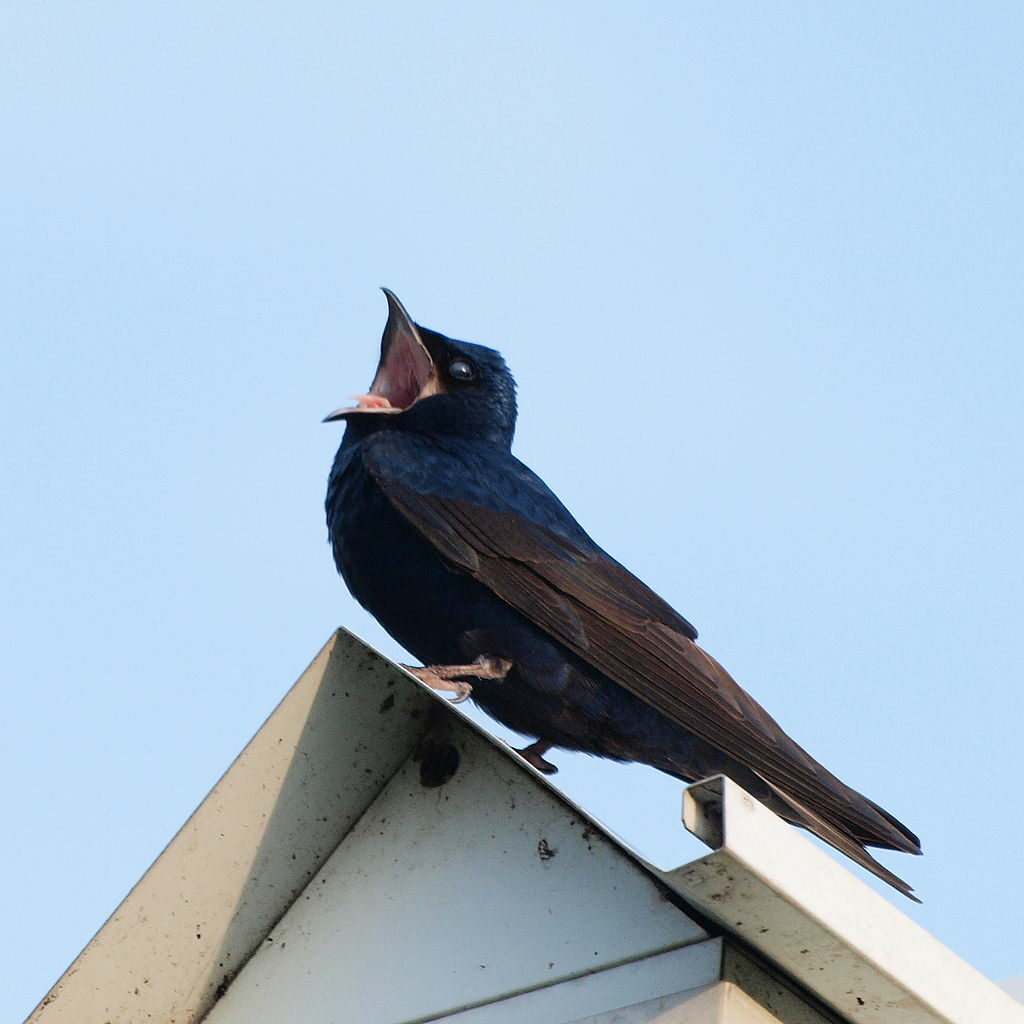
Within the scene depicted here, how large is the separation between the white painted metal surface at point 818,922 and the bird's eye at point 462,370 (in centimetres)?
246

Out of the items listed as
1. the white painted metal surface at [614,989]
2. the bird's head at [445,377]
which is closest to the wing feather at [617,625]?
the bird's head at [445,377]

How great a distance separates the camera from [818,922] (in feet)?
6.30

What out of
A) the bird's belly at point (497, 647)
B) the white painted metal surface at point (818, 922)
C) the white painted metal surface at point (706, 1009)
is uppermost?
the bird's belly at point (497, 647)

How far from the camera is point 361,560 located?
360 centimetres

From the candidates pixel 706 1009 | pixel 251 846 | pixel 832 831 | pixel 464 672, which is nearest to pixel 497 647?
pixel 464 672

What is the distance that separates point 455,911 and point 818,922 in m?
0.62

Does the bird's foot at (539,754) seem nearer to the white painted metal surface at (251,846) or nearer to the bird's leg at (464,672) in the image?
the bird's leg at (464,672)

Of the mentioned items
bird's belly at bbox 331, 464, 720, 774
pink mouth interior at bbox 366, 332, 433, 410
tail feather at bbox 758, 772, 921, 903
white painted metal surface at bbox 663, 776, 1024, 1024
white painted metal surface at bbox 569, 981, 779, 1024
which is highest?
pink mouth interior at bbox 366, 332, 433, 410

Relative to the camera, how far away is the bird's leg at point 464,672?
335cm

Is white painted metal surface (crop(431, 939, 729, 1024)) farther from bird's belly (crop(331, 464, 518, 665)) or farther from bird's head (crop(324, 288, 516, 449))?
bird's head (crop(324, 288, 516, 449))

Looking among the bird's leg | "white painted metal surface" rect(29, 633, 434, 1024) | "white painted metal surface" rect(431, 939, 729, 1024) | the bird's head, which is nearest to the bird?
the bird's leg

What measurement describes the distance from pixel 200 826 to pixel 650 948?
664 mm

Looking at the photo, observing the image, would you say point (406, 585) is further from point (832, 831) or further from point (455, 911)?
point (455, 911)

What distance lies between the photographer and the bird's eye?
14.2 feet
